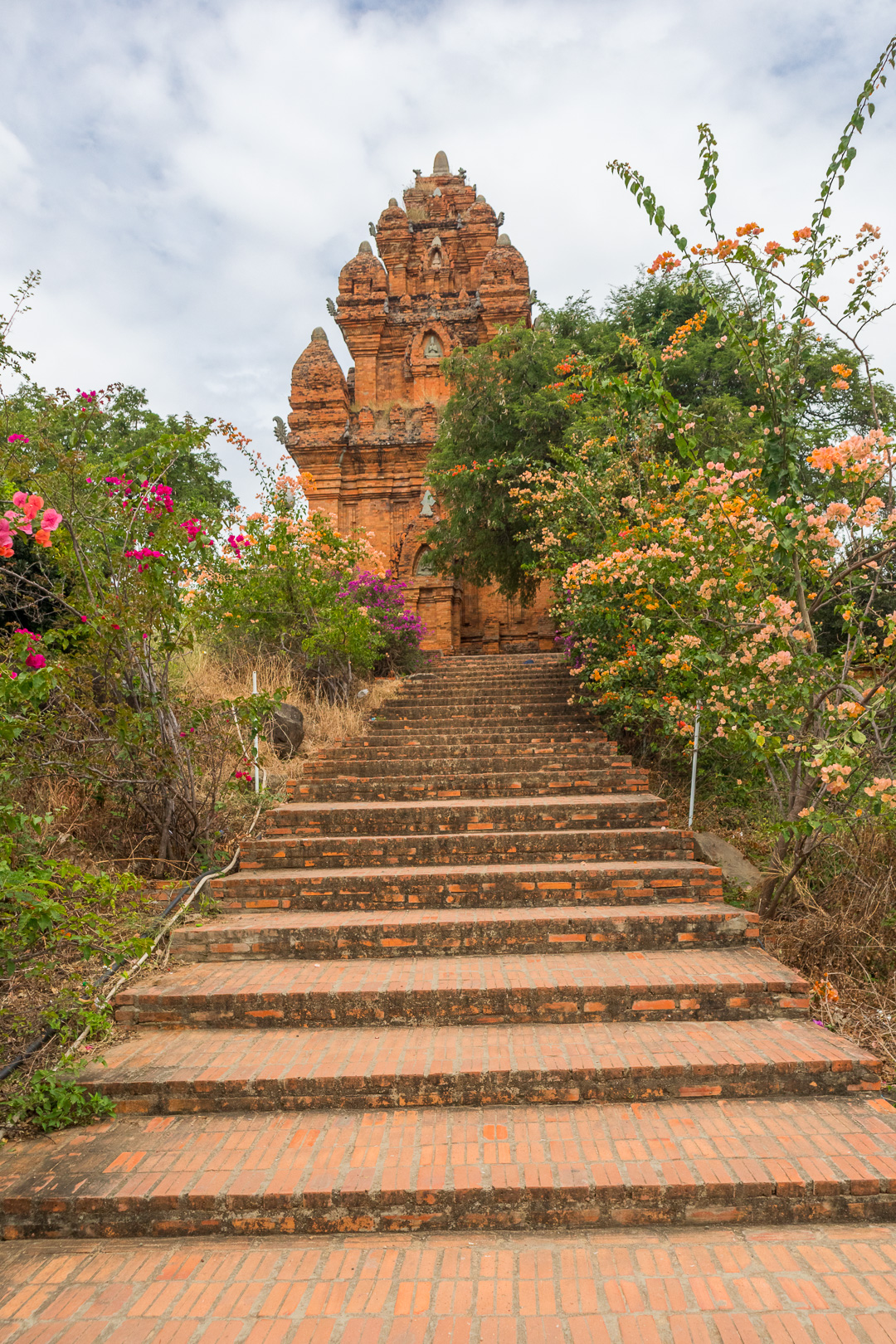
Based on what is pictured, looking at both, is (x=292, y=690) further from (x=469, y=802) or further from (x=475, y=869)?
(x=475, y=869)

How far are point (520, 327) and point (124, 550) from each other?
10463 mm

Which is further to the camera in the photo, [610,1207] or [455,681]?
[455,681]

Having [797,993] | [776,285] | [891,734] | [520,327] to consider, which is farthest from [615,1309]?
[520,327]

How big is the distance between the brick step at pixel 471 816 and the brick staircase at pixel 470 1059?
0.08 ft

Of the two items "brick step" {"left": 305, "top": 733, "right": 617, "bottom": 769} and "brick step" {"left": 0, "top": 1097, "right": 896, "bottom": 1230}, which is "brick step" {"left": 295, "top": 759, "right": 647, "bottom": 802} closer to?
"brick step" {"left": 305, "top": 733, "right": 617, "bottom": 769}

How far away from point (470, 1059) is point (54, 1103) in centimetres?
192

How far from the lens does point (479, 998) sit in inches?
158

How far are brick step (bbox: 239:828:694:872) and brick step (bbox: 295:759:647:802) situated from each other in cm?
106

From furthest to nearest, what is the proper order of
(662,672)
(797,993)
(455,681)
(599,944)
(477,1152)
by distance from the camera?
(455,681)
(662,672)
(599,944)
(797,993)
(477,1152)

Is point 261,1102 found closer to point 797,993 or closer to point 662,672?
point 797,993

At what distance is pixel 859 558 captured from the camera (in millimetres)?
4359

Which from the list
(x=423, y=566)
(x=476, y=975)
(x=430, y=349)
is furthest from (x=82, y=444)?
(x=430, y=349)

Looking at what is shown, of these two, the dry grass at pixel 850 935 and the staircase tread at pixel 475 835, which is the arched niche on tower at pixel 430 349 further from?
the dry grass at pixel 850 935

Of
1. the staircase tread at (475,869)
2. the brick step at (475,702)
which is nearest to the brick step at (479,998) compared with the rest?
the staircase tread at (475,869)
